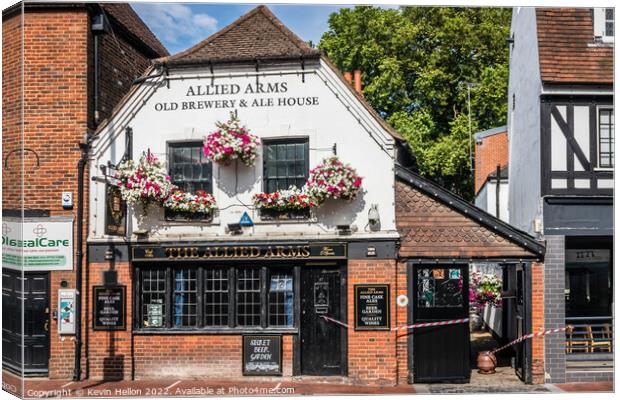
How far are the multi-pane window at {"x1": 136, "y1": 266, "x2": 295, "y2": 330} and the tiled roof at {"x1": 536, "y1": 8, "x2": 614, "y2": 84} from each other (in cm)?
580

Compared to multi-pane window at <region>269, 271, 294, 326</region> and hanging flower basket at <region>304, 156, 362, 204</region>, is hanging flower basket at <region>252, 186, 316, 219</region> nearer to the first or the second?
hanging flower basket at <region>304, 156, 362, 204</region>

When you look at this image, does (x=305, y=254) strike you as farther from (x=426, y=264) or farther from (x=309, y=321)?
(x=426, y=264)

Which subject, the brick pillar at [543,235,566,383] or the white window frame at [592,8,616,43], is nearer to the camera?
the white window frame at [592,8,616,43]

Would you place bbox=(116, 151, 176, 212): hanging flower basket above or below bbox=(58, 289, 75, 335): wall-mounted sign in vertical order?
above

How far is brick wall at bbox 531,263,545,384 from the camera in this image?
45.0 feet

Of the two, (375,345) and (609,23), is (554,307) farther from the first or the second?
(609,23)

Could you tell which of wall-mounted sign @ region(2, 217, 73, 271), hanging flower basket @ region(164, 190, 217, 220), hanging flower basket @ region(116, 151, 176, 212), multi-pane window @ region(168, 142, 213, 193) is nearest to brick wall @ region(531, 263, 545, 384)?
hanging flower basket @ region(164, 190, 217, 220)

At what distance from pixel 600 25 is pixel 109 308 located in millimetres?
9814

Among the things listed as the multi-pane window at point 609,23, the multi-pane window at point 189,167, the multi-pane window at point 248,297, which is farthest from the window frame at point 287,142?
the multi-pane window at point 609,23

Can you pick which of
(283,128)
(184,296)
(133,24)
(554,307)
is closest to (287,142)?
(283,128)

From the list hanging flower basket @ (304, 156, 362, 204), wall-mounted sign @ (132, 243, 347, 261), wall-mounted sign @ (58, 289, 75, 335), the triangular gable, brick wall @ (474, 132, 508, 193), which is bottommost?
wall-mounted sign @ (58, 289, 75, 335)

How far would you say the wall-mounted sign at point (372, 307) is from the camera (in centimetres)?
1368

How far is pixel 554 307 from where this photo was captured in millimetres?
13711

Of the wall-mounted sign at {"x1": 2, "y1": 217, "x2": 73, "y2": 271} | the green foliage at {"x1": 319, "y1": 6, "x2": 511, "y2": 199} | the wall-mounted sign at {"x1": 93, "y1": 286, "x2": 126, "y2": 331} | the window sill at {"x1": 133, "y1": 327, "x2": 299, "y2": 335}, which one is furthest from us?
the wall-mounted sign at {"x1": 93, "y1": 286, "x2": 126, "y2": 331}
